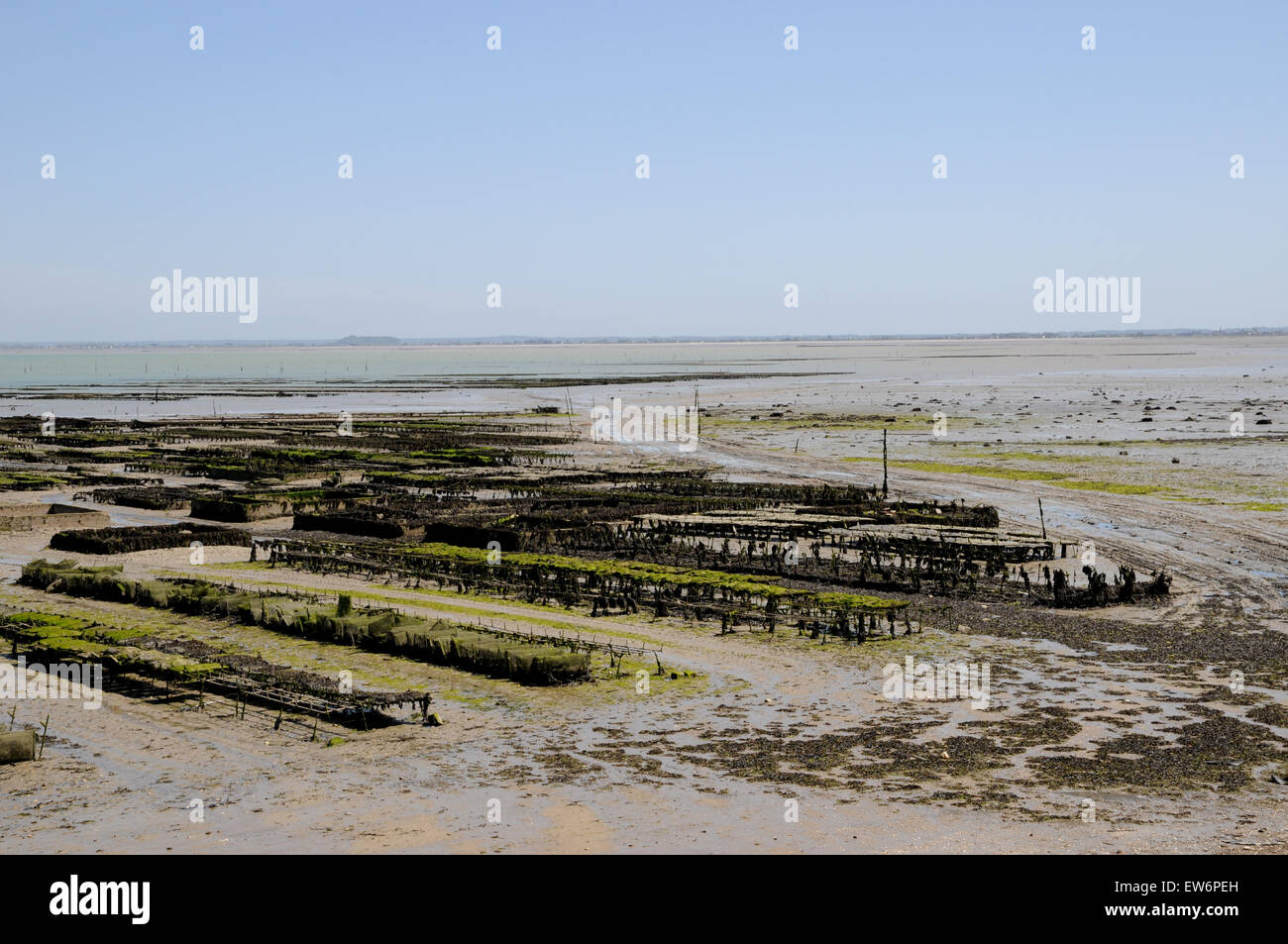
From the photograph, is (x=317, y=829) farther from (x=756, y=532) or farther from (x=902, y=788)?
(x=756, y=532)

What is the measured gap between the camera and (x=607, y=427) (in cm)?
11556

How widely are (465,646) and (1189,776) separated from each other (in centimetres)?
1692

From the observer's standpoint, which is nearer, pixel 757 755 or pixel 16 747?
pixel 16 747

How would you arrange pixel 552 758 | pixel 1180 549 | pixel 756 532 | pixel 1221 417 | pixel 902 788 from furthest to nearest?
pixel 1221 417, pixel 756 532, pixel 1180 549, pixel 552 758, pixel 902 788

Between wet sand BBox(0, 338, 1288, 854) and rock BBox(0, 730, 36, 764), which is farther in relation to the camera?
rock BBox(0, 730, 36, 764)

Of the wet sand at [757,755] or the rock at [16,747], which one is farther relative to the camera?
the rock at [16,747]

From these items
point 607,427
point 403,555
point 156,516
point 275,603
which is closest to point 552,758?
point 275,603

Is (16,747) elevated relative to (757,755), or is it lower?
elevated

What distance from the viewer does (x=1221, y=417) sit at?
105m

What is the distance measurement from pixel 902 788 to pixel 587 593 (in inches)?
789

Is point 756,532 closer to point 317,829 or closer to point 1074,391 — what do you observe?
point 317,829

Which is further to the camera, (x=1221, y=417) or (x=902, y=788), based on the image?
(x=1221, y=417)

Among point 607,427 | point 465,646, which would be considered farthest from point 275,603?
point 607,427

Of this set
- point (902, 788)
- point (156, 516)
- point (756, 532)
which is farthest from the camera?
point (156, 516)
